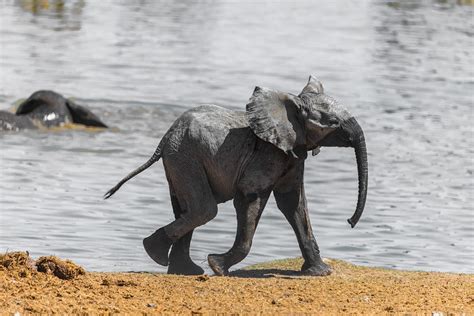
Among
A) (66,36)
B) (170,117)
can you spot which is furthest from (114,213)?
(66,36)

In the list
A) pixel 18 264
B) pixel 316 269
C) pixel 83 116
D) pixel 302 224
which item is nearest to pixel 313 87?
pixel 302 224

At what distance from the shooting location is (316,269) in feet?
35.9

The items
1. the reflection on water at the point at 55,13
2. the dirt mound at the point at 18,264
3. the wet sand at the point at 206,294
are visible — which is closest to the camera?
the wet sand at the point at 206,294

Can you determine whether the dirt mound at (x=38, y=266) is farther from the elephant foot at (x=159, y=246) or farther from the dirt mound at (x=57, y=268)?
the elephant foot at (x=159, y=246)

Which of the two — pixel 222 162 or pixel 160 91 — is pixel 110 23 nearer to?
pixel 160 91

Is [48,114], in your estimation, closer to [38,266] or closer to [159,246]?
[159,246]

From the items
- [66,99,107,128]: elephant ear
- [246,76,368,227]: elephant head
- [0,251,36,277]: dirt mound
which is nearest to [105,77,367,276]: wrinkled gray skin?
[246,76,368,227]: elephant head

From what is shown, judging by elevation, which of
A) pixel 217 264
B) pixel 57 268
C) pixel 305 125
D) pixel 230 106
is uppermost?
pixel 305 125

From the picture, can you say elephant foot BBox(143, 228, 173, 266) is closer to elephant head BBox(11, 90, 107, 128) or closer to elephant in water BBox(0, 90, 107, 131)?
elephant in water BBox(0, 90, 107, 131)

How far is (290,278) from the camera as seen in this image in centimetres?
1055

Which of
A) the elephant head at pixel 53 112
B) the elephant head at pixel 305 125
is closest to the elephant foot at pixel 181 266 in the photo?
the elephant head at pixel 305 125

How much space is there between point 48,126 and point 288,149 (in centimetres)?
1013

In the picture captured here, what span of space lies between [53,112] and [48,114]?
79mm

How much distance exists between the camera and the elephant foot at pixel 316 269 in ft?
35.8
